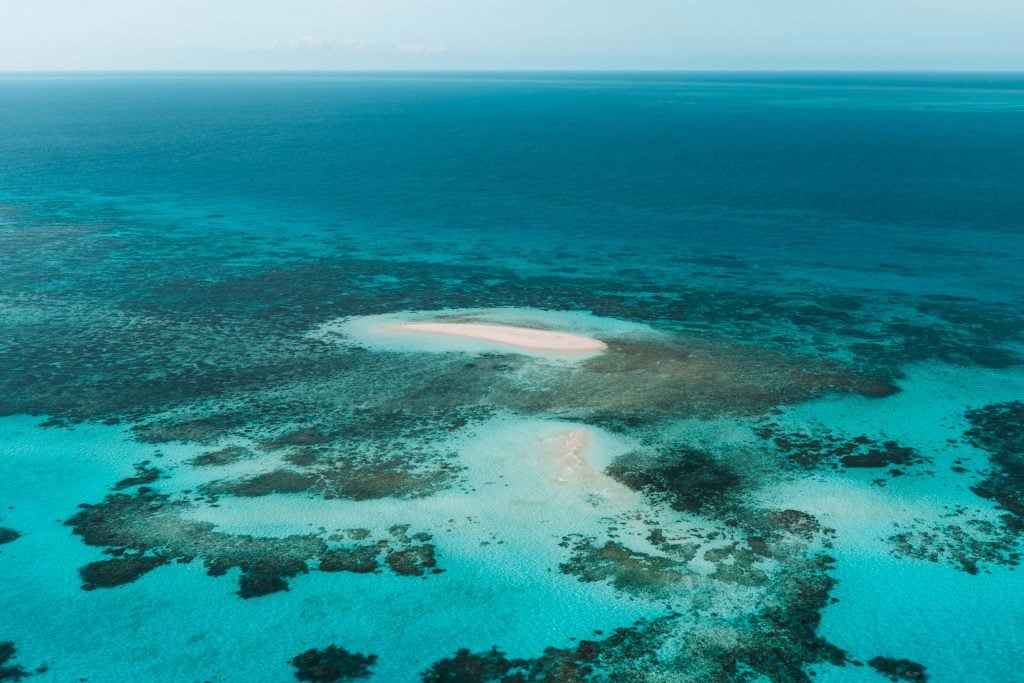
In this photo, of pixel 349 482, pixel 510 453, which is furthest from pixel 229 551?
pixel 510 453

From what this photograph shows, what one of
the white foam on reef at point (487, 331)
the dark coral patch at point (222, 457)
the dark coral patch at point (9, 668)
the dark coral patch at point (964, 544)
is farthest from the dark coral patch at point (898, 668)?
the white foam on reef at point (487, 331)

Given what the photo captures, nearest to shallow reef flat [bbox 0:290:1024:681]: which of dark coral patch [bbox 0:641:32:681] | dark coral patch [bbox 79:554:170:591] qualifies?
dark coral patch [bbox 79:554:170:591]

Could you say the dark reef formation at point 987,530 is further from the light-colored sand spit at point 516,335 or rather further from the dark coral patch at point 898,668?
the light-colored sand spit at point 516,335

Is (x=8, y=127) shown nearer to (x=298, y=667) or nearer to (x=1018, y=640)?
(x=298, y=667)

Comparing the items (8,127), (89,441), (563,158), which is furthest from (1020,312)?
(8,127)

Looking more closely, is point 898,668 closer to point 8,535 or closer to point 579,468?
point 579,468

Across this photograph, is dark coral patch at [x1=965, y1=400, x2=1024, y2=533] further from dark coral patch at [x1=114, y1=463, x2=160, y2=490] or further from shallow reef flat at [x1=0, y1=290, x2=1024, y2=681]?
dark coral patch at [x1=114, y1=463, x2=160, y2=490]
